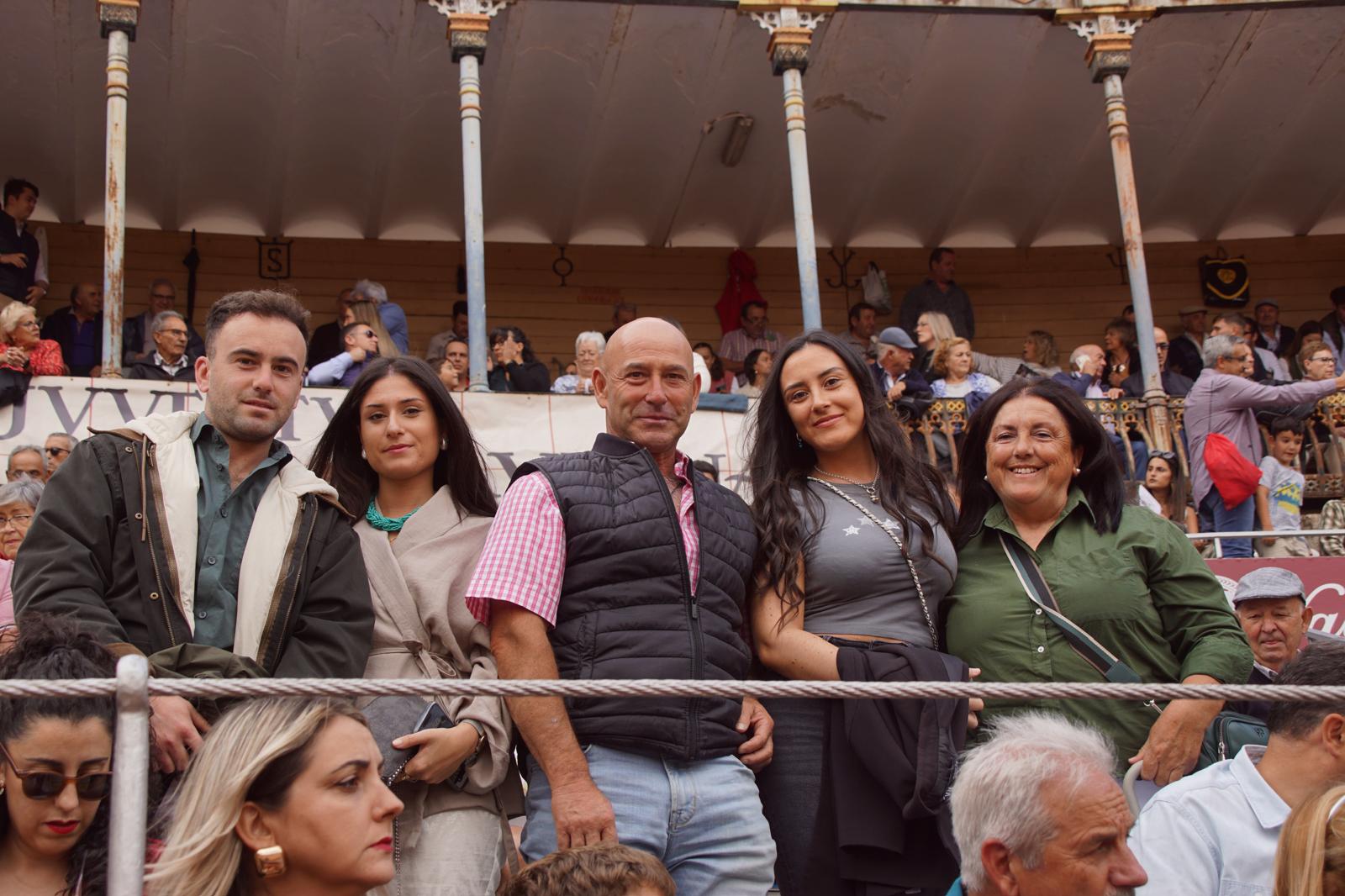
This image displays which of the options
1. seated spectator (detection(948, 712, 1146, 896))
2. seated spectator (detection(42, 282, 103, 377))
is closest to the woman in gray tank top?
seated spectator (detection(948, 712, 1146, 896))

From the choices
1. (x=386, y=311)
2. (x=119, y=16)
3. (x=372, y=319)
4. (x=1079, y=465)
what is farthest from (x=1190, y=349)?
(x=1079, y=465)

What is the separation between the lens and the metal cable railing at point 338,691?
1.87 metres

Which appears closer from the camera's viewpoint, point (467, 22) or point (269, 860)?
point (269, 860)

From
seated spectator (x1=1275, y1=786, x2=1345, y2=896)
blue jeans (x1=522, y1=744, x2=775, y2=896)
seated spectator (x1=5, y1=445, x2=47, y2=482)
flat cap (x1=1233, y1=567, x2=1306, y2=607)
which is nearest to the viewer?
seated spectator (x1=1275, y1=786, x2=1345, y2=896)

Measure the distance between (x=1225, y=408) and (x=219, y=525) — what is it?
295 inches

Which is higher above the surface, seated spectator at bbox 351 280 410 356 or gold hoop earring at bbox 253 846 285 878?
seated spectator at bbox 351 280 410 356

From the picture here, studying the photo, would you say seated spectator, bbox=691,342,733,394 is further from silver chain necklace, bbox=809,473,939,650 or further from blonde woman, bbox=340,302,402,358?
silver chain necklace, bbox=809,473,939,650

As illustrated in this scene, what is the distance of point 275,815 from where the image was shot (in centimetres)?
217

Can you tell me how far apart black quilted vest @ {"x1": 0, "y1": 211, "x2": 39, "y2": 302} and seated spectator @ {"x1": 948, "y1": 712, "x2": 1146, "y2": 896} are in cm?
980

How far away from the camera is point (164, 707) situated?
2371 millimetres

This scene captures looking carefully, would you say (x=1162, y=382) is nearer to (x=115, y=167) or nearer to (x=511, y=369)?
(x=511, y=369)

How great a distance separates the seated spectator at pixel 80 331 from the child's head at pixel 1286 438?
331 inches

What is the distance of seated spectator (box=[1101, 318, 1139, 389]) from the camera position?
11.3 metres

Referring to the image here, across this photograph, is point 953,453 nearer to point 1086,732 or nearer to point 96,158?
point 1086,732
